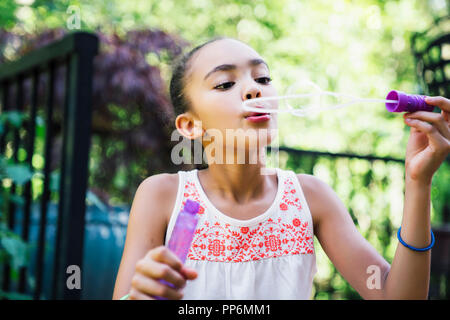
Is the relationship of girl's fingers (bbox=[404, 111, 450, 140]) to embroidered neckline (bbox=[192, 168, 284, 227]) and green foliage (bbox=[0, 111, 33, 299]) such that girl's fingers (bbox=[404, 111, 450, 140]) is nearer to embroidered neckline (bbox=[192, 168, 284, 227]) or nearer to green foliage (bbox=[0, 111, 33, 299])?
embroidered neckline (bbox=[192, 168, 284, 227])

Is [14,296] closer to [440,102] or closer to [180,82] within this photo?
[180,82]

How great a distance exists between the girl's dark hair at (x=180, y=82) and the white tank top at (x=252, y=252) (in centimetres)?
26

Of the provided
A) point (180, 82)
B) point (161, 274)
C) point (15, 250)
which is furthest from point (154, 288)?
point (15, 250)

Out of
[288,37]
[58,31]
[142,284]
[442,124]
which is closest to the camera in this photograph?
[142,284]

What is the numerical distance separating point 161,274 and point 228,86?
638mm

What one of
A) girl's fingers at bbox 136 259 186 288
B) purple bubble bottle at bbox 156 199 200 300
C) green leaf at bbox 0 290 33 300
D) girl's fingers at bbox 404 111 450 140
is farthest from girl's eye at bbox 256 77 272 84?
green leaf at bbox 0 290 33 300

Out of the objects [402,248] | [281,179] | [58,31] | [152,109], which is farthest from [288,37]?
[402,248]

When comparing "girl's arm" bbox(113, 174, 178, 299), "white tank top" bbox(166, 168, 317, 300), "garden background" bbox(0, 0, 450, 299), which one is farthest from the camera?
"garden background" bbox(0, 0, 450, 299)

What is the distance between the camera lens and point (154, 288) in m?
0.79

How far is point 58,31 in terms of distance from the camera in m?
4.44

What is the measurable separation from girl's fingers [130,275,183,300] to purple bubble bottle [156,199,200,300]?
0.01m

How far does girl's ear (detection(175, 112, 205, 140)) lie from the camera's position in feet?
4.51

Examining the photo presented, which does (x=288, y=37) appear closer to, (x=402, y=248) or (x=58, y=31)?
(x=58, y=31)

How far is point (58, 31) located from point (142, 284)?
13.8 feet
